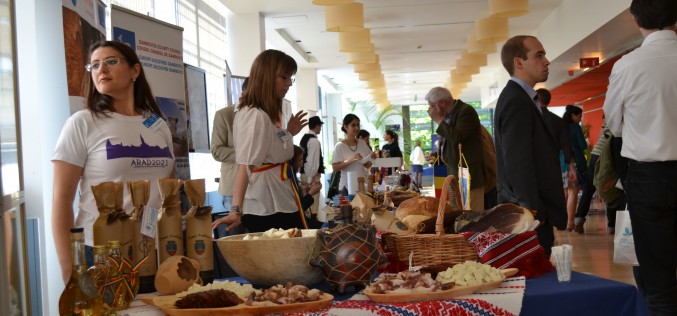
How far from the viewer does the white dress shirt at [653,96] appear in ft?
9.59

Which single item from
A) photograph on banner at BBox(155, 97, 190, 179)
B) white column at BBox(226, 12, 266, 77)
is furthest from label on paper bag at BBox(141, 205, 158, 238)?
white column at BBox(226, 12, 266, 77)

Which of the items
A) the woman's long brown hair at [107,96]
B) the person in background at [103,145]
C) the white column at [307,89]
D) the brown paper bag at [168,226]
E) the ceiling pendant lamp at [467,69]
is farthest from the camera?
the white column at [307,89]

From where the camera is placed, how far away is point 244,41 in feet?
35.9

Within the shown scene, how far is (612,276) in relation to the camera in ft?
17.9

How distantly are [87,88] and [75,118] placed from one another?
0.15 metres

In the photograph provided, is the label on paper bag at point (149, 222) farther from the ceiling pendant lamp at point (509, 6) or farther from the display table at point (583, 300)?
the ceiling pendant lamp at point (509, 6)


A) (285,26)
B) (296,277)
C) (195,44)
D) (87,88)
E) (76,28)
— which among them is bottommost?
(296,277)

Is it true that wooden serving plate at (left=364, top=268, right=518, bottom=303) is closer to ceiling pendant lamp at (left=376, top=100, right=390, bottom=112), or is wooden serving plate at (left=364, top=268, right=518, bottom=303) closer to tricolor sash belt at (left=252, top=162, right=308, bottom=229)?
tricolor sash belt at (left=252, top=162, right=308, bottom=229)

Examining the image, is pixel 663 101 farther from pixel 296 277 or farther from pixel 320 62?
pixel 320 62

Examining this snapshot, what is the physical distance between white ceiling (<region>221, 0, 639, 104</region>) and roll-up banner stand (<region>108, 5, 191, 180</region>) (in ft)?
18.6

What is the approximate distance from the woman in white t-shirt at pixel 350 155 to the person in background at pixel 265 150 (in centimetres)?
430

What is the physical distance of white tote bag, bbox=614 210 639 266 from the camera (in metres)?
3.32

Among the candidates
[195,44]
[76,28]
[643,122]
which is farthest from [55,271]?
[195,44]

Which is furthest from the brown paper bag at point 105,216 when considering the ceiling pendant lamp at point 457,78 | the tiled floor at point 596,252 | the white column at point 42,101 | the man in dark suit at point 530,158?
the ceiling pendant lamp at point 457,78
